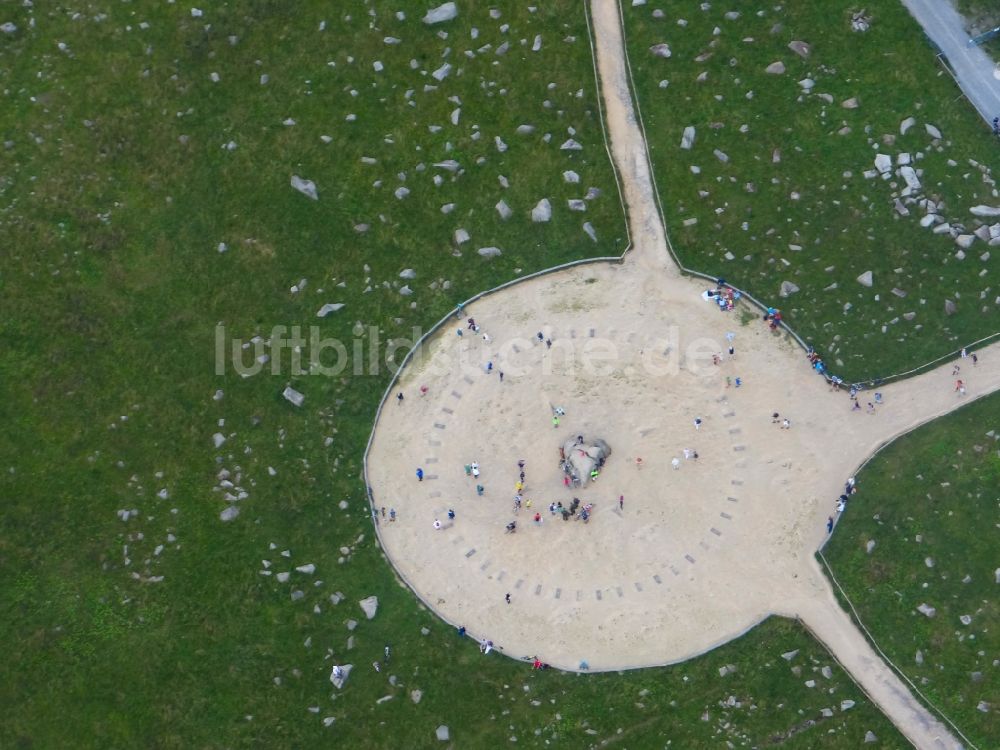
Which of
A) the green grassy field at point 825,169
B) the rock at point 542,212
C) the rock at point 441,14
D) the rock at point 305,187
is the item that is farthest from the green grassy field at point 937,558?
the rock at point 441,14

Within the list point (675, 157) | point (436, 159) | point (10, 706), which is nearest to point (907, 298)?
point (675, 157)

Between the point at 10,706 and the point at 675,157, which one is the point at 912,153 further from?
the point at 10,706

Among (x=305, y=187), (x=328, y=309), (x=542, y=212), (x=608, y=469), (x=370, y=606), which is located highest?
(x=542, y=212)

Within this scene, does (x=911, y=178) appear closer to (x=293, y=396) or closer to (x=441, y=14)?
(x=441, y=14)

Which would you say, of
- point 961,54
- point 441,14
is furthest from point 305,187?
point 961,54

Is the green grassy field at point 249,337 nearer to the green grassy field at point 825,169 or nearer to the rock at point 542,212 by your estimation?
the rock at point 542,212
